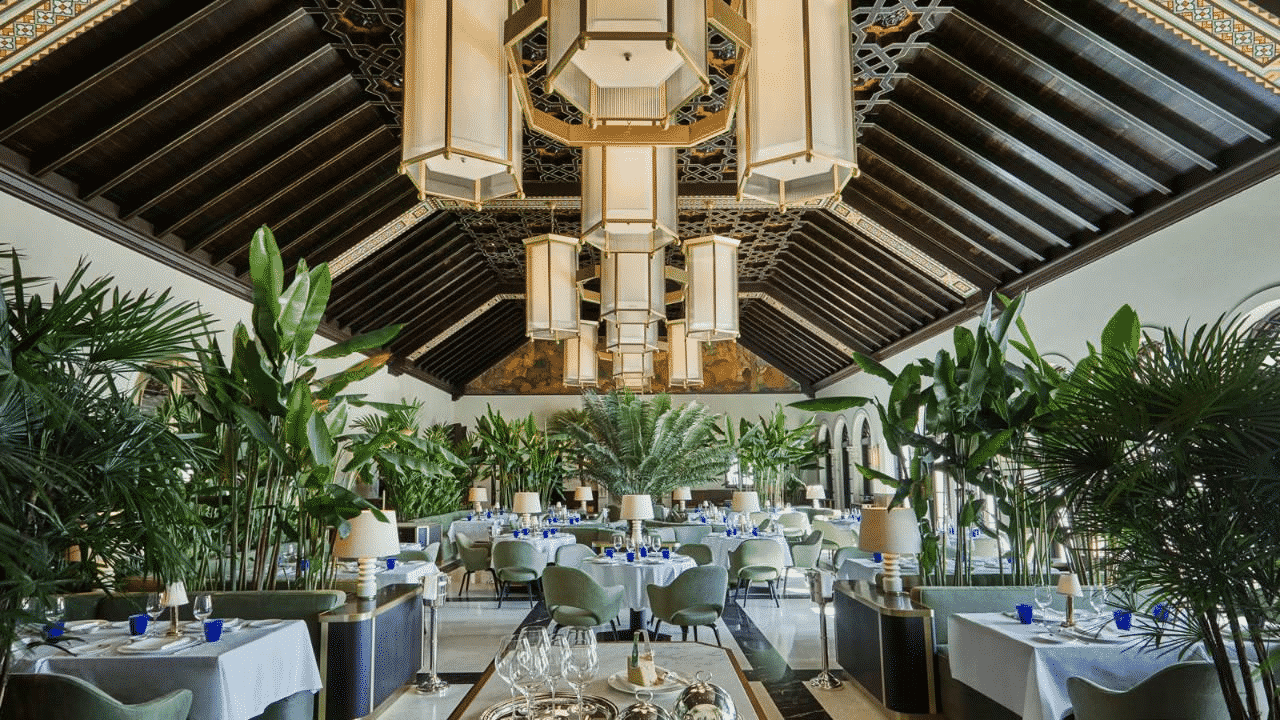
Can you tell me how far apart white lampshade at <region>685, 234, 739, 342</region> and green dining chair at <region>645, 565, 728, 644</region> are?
199 centimetres

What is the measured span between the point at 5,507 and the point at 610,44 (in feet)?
6.57

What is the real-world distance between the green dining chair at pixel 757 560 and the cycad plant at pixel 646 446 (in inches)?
243

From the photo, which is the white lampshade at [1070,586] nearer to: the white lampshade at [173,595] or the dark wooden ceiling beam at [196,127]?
the white lampshade at [173,595]

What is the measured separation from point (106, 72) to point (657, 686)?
5802mm

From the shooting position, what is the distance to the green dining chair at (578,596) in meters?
6.05

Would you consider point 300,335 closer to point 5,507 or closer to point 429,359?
point 5,507

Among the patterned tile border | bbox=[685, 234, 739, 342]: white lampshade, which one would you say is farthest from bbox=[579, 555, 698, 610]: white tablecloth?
the patterned tile border

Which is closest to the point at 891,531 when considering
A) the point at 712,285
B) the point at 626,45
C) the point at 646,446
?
the point at 712,285

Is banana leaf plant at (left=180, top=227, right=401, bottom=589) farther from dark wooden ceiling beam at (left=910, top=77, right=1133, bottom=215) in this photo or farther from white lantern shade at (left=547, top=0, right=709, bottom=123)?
dark wooden ceiling beam at (left=910, top=77, right=1133, bottom=215)

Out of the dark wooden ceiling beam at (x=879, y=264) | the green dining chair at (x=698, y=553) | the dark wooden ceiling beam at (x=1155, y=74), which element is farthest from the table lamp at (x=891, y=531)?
the dark wooden ceiling beam at (x=879, y=264)

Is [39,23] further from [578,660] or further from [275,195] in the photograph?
[578,660]

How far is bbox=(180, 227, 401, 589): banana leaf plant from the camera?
4.75m

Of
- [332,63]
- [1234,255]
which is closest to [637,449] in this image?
[332,63]

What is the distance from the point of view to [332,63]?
721 centimetres
